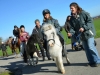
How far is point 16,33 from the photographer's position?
15.9 m

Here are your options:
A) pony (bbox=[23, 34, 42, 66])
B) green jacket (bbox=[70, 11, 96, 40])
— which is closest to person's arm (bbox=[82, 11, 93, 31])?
green jacket (bbox=[70, 11, 96, 40])

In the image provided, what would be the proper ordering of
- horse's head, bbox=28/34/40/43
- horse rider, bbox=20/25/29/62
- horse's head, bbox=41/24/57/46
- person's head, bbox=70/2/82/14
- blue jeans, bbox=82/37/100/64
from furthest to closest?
horse rider, bbox=20/25/29/62 → horse's head, bbox=28/34/40/43 → blue jeans, bbox=82/37/100/64 → person's head, bbox=70/2/82/14 → horse's head, bbox=41/24/57/46

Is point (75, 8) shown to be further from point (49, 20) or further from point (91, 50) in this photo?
point (91, 50)

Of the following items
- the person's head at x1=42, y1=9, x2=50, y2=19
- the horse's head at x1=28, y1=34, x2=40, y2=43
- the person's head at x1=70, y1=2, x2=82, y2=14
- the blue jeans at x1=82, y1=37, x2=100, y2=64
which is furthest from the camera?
the horse's head at x1=28, y1=34, x2=40, y2=43

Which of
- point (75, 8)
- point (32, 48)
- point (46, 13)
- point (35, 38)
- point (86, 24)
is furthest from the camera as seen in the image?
point (32, 48)

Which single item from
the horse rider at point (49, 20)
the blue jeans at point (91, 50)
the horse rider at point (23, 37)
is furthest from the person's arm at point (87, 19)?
the horse rider at point (23, 37)

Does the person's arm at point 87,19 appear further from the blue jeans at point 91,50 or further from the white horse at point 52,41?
the white horse at point 52,41

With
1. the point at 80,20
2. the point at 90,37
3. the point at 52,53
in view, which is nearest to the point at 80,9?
the point at 80,20

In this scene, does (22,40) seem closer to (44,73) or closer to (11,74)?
(11,74)

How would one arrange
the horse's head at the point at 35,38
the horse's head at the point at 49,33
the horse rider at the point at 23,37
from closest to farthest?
1. the horse's head at the point at 49,33
2. the horse's head at the point at 35,38
3. the horse rider at the point at 23,37

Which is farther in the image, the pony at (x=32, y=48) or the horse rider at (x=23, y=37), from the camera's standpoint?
the horse rider at (x=23, y=37)

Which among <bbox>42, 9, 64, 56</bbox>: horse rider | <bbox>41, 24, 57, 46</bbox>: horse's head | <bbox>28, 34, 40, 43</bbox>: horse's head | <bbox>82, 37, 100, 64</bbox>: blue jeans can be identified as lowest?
<bbox>82, 37, 100, 64</bbox>: blue jeans

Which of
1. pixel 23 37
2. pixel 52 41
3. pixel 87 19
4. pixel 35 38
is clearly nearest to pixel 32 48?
pixel 35 38

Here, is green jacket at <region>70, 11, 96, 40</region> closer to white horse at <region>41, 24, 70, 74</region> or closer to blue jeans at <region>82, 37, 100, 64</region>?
blue jeans at <region>82, 37, 100, 64</region>
